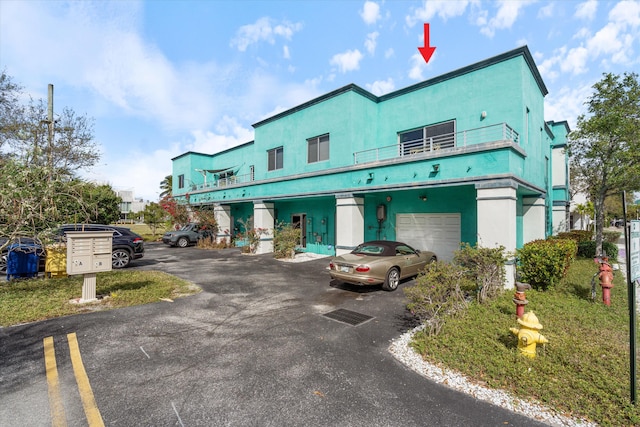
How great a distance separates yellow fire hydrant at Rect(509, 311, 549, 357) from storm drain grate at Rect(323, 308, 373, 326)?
2838mm

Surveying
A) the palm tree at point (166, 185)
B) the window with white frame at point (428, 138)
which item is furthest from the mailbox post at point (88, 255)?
the palm tree at point (166, 185)

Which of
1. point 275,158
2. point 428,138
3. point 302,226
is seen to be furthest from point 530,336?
point 275,158

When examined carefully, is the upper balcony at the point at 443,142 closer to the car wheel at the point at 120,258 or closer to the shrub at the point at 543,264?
the shrub at the point at 543,264

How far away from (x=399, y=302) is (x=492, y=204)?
4.40 meters

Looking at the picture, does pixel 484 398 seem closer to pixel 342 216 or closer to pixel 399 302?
pixel 399 302

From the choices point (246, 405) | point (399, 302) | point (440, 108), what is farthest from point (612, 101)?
point (246, 405)

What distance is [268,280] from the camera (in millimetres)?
9930

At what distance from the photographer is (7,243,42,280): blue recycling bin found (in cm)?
909

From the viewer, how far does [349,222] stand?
42.3ft

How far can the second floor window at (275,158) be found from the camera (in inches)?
686

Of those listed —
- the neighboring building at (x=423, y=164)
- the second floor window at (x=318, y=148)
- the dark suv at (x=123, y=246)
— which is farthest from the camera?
the second floor window at (x=318, y=148)

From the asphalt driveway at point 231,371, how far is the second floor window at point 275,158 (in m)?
11.7

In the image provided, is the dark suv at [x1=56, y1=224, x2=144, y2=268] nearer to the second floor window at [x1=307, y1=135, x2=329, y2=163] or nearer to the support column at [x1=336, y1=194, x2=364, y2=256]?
the support column at [x1=336, y1=194, x2=364, y2=256]

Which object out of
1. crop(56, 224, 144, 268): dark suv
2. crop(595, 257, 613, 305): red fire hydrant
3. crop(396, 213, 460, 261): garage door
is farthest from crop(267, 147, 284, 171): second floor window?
crop(595, 257, 613, 305): red fire hydrant
